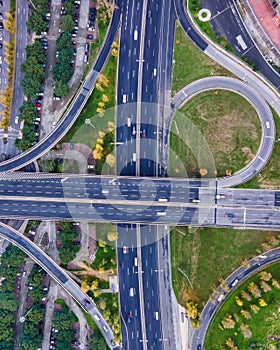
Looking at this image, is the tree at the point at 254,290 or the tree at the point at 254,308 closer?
the tree at the point at 254,308

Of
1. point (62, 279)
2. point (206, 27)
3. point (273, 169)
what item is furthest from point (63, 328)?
point (206, 27)

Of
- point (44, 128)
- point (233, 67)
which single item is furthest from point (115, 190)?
point (233, 67)

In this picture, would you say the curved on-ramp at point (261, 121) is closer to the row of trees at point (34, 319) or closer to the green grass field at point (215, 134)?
the green grass field at point (215, 134)

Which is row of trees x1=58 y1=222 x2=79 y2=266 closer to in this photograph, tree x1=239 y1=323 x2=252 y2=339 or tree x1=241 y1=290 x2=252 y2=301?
tree x1=241 y1=290 x2=252 y2=301

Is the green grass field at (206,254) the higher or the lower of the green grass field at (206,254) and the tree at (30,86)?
the lower

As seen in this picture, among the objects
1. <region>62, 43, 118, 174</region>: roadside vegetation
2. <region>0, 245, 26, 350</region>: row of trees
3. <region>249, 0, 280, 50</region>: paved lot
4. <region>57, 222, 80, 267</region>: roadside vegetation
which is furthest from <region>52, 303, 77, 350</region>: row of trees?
<region>249, 0, 280, 50</region>: paved lot

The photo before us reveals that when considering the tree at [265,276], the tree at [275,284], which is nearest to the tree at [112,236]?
the tree at [265,276]

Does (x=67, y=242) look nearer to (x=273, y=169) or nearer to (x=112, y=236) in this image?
(x=112, y=236)
